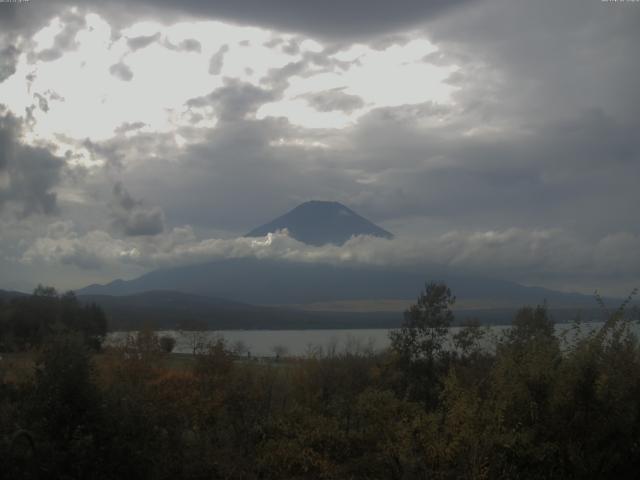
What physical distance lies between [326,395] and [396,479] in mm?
Answer: 6473

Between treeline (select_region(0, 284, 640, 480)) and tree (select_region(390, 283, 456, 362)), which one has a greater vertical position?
tree (select_region(390, 283, 456, 362))

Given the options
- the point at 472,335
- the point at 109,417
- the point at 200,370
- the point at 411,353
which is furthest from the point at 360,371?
the point at 109,417

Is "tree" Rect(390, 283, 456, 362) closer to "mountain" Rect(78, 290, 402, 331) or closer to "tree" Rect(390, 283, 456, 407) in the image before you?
"tree" Rect(390, 283, 456, 407)

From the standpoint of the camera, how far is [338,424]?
13867mm

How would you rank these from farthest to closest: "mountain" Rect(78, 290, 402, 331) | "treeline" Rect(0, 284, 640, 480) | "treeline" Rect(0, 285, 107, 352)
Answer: "mountain" Rect(78, 290, 402, 331)
"treeline" Rect(0, 285, 107, 352)
"treeline" Rect(0, 284, 640, 480)

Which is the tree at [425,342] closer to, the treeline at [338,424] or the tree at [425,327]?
the tree at [425,327]

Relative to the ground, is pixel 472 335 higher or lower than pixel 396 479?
higher

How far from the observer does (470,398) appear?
1041cm

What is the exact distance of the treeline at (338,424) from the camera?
8.96m

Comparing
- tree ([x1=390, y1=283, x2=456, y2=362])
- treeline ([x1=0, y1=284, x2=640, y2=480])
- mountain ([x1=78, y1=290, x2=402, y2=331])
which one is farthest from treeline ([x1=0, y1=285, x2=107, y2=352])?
mountain ([x1=78, y1=290, x2=402, y2=331])

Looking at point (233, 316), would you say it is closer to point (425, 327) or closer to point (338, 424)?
point (425, 327)

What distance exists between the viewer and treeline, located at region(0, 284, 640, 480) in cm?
896

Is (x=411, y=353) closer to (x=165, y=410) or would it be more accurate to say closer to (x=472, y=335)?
(x=472, y=335)

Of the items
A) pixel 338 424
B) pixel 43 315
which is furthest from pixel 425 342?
pixel 43 315
